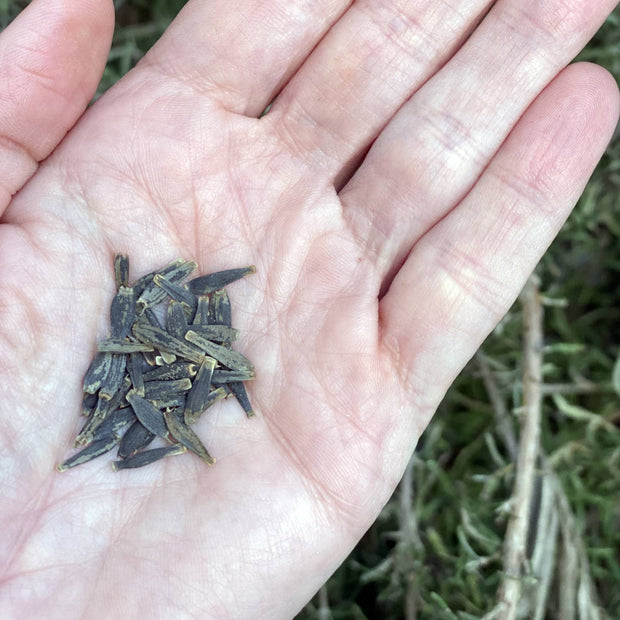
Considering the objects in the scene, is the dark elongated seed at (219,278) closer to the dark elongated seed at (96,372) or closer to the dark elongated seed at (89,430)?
the dark elongated seed at (96,372)

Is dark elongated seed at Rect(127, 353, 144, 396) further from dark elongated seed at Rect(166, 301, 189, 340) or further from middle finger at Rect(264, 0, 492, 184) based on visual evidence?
middle finger at Rect(264, 0, 492, 184)

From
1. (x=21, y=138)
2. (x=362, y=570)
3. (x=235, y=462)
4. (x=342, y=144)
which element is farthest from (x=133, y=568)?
(x=342, y=144)

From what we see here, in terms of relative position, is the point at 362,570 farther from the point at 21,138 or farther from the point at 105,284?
the point at 21,138

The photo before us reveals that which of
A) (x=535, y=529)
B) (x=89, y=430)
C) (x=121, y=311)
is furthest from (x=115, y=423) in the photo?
(x=535, y=529)

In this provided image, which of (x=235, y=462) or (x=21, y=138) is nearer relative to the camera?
(x=235, y=462)

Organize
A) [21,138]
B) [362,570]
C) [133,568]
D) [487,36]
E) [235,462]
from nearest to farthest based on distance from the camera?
[133,568] < [235,462] < [21,138] < [487,36] < [362,570]

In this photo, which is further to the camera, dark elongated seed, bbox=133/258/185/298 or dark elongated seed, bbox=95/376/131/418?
dark elongated seed, bbox=133/258/185/298

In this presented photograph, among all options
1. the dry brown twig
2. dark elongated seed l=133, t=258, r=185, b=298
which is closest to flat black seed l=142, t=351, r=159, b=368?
dark elongated seed l=133, t=258, r=185, b=298
